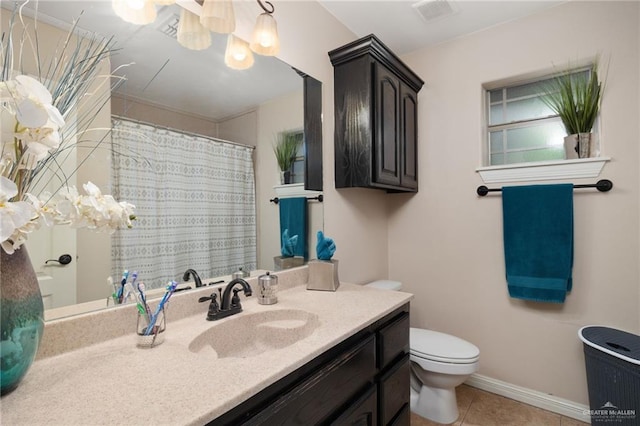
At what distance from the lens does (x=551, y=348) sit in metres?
1.83

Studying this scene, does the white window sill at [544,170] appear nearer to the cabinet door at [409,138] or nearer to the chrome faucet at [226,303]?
the cabinet door at [409,138]

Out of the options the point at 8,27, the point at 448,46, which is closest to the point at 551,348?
the point at 448,46

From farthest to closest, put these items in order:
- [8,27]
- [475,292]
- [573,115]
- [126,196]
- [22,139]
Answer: [475,292] → [573,115] → [126,196] → [8,27] → [22,139]

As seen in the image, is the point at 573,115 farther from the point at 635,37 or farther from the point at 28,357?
the point at 28,357

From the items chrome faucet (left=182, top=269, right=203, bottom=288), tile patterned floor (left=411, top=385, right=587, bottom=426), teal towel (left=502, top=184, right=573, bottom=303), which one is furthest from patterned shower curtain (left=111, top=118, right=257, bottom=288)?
teal towel (left=502, top=184, right=573, bottom=303)

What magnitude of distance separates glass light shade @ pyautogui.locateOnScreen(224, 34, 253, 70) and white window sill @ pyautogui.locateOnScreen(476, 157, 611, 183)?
1641mm

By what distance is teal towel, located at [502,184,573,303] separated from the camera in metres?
1.73

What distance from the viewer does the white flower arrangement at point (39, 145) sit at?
549mm

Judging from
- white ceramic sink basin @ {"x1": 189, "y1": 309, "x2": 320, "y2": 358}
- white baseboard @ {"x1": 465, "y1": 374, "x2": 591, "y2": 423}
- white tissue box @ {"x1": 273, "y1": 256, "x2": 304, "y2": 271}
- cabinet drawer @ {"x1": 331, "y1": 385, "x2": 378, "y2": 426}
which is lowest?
white baseboard @ {"x1": 465, "y1": 374, "x2": 591, "y2": 423}

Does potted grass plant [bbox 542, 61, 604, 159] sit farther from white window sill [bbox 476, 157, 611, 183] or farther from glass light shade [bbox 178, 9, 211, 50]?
glass light shade [bbox 178, 9, 211, 50]

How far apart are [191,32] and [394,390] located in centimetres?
170

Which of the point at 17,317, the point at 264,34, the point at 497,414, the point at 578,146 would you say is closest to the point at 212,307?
the point at 17,317

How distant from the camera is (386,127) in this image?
1807mm

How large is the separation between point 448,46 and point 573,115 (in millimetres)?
973
